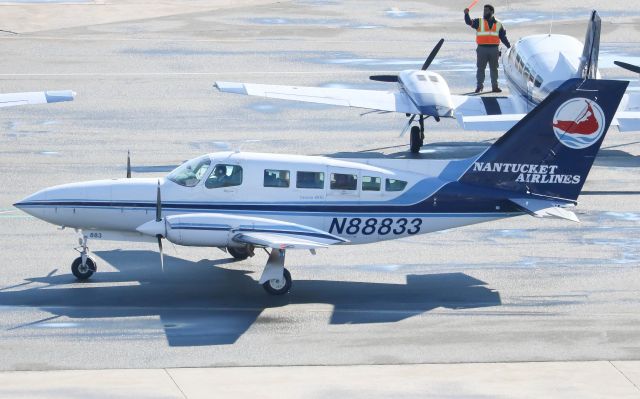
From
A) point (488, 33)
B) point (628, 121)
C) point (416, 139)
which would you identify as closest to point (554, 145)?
point (628, 121)

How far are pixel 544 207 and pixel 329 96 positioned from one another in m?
11.6

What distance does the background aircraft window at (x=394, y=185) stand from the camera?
22281mm

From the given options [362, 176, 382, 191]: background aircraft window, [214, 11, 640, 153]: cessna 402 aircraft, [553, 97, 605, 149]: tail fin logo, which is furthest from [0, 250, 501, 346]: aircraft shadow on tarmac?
[214, 11, 640, 153]: cessna 402 aircraft

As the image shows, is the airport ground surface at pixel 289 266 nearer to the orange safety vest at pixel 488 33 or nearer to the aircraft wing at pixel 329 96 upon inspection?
the aircraft wing at pixel 329 96

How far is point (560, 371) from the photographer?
18.9 metres

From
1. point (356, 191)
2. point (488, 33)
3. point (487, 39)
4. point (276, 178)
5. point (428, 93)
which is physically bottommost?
point (356, 191)

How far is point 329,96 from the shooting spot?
33.0 m

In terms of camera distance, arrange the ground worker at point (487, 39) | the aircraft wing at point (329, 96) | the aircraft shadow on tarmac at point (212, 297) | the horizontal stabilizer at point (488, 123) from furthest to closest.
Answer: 1. the ground worker at point (487, 39)
2. the aircraft wing at point (329, 96)
3. the horizontal stabilizer at point (488, 123)
4. the aircraft shadow on tarmac at point (212, 297)

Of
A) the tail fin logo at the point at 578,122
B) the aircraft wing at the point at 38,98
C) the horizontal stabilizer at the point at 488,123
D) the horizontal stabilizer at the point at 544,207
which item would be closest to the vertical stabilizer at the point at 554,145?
the tail fin logo at the point at 578,122

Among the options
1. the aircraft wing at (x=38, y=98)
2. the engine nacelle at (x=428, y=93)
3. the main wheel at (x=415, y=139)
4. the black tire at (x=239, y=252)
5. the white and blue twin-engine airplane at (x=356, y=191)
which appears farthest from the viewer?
the main wheel at (x=415, y=139)

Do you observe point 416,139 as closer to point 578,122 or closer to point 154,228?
point 578,122

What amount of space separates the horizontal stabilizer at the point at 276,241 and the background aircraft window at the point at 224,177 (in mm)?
1178

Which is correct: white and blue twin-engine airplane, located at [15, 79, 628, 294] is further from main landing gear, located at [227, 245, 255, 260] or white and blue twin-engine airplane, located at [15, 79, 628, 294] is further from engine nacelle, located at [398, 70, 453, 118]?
engine nacelle, located at [398, 70, 453, 118]

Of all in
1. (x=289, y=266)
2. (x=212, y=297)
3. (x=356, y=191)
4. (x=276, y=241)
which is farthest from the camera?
(x=289, y=266)
